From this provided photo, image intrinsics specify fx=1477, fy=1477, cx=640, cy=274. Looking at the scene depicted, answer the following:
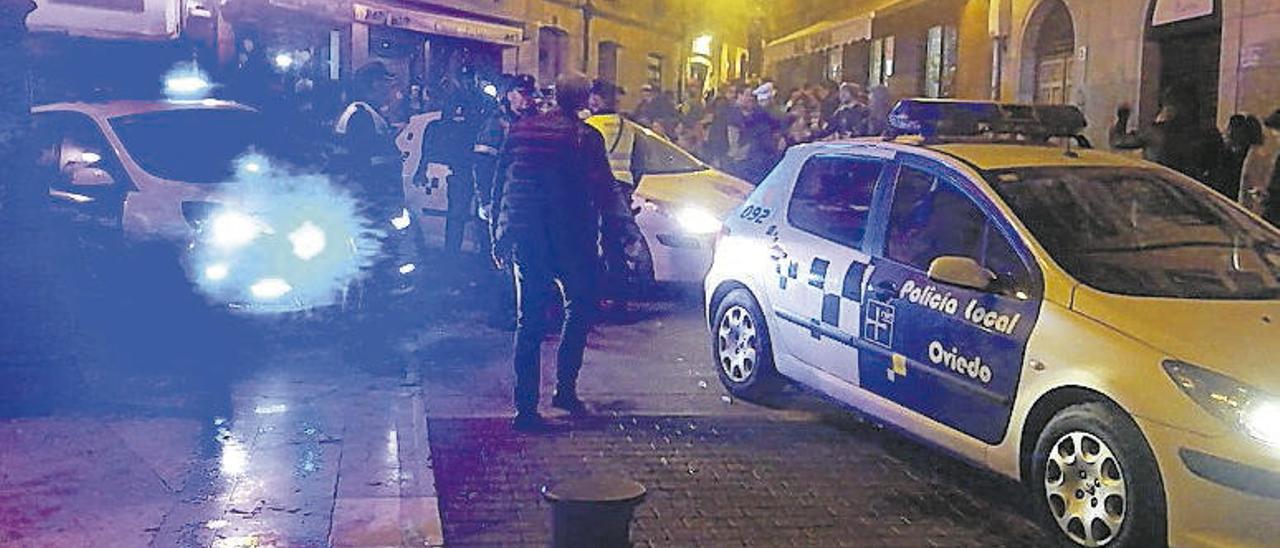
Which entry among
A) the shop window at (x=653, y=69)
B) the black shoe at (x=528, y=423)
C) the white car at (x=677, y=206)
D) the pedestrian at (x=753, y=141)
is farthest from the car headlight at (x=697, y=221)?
the shop window at (x=653, y=69)

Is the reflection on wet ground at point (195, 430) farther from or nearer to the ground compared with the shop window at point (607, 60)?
nearer to the ground

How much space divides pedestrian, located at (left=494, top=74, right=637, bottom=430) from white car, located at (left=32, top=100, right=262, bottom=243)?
3303mm

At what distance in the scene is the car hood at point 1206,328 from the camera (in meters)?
5.07

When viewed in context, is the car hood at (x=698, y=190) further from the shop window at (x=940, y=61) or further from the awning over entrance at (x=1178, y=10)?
the shop window at (x=940, y=61)

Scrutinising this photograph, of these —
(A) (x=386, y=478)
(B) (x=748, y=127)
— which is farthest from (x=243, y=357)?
(B) (x=748, y=127)

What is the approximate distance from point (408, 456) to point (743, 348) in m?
2.15

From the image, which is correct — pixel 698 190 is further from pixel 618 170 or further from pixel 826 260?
pixel 826 260

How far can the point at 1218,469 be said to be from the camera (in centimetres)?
491

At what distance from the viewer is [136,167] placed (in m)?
10.1

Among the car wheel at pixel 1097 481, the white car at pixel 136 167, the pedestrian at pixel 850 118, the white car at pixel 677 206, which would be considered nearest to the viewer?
the car wheel at pixel 1097 481

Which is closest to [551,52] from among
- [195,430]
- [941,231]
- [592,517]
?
[195,430]

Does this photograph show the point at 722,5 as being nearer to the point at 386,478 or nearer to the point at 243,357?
the point at 243,357

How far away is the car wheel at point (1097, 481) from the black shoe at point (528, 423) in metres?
2.78

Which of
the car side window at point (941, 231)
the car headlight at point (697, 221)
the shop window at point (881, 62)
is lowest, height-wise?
the car headlight at point (697, 221)
